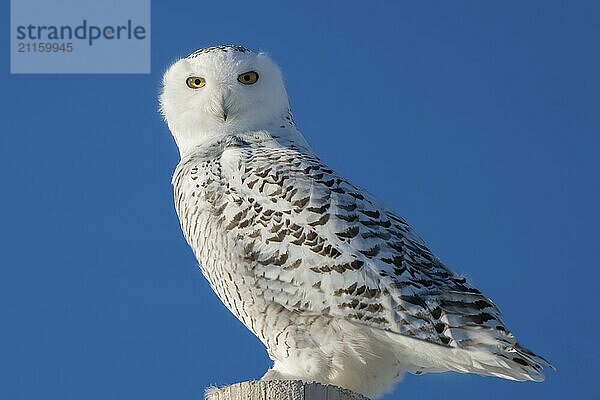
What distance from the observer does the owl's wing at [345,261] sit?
16.5ft

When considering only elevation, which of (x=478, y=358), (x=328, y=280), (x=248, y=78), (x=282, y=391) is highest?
(x=248, y=78)

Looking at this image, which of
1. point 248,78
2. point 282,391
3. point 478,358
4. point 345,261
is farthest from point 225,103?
point 282,391

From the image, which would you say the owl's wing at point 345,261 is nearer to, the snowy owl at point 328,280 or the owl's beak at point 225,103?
the snowy owl at point 328,280

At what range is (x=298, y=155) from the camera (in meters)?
5.88

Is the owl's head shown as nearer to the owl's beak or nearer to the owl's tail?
the owl's beak

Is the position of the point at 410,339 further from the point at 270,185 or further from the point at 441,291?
the point at 270,185

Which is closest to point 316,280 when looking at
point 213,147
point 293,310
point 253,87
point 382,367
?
point 293,310

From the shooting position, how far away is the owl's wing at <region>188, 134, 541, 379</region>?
504 centimetres

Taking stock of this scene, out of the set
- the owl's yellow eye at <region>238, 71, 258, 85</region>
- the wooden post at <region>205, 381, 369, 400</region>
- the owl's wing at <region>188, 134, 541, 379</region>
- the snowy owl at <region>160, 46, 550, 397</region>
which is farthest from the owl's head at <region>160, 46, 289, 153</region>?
the wooden post at <region>205, 381, 369, 400</region>

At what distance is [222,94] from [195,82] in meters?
0.28

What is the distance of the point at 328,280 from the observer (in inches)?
204

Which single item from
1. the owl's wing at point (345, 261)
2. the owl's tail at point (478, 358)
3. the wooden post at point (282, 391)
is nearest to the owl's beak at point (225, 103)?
the owl's wing at point (345, 261)

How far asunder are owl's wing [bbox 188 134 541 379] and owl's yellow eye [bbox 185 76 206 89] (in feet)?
3.05

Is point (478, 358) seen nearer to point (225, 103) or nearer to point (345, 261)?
point (345, 261)
